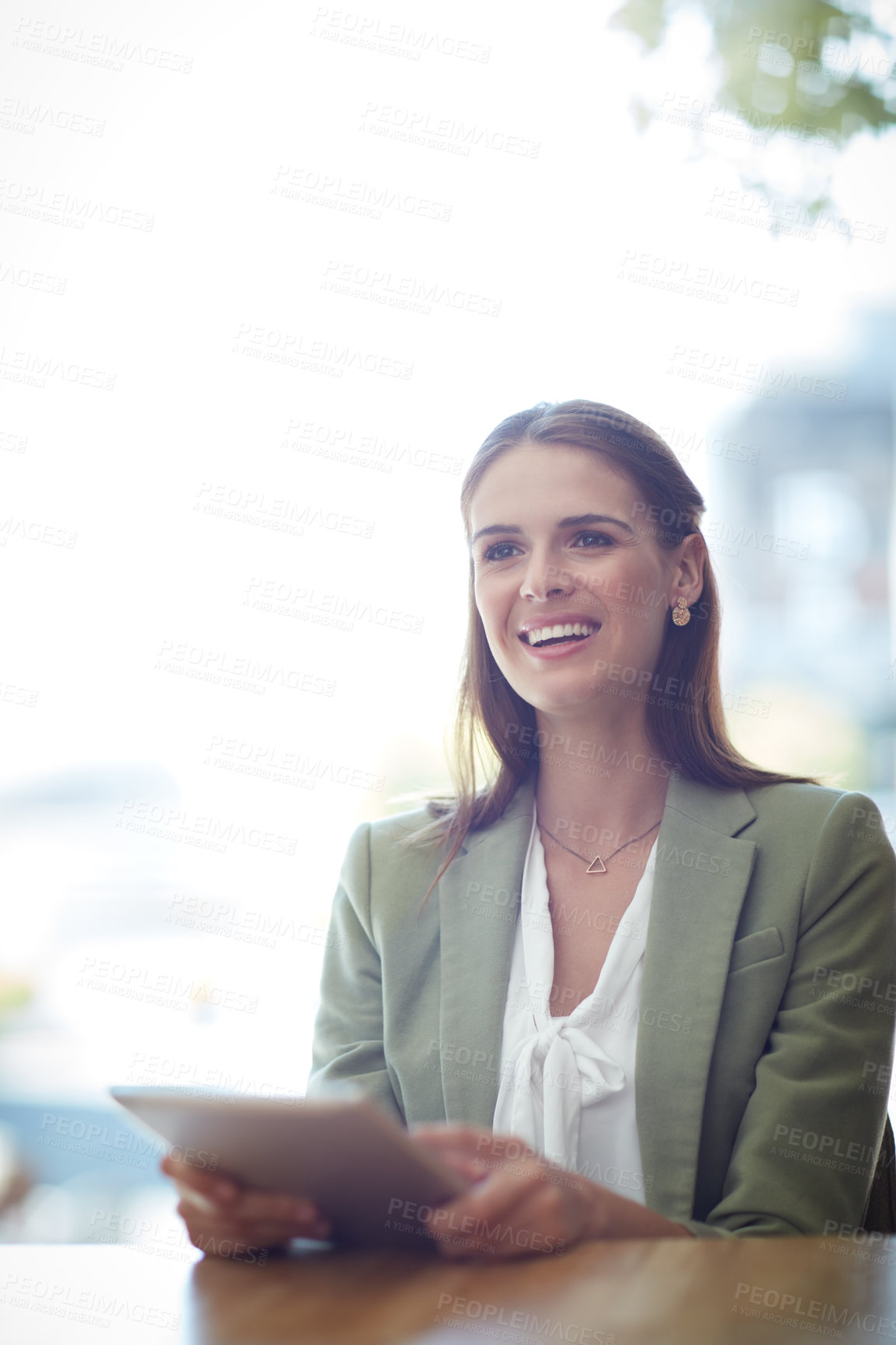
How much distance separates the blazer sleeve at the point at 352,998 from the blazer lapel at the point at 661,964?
0.39ft

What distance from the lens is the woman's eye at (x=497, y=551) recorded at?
1.66m

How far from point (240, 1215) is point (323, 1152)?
0.22 metres

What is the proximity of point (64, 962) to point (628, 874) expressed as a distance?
6.81 ft

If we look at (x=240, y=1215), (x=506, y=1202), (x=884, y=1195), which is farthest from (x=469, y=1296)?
(x=884, y=1195)

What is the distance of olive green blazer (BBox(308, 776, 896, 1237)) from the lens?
4.15ft

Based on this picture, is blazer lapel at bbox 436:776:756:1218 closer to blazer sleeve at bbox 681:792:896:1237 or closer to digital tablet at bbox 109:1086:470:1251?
blazer sleeve at bbox 681:792:896:1237

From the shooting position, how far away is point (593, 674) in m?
1.60

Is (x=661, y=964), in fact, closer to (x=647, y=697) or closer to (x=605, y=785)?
(x=605, y=785)

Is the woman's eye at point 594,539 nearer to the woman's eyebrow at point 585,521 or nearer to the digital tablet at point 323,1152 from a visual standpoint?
the woman's eyebrow at point 585,521

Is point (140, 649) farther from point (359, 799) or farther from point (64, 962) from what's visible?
point (64, 962)

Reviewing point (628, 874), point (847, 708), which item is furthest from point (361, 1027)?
point (847, 708)

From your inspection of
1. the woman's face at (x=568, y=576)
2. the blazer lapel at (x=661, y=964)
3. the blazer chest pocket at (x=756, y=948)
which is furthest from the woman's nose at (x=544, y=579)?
the blazer chest pocket at (x=756, y=948)

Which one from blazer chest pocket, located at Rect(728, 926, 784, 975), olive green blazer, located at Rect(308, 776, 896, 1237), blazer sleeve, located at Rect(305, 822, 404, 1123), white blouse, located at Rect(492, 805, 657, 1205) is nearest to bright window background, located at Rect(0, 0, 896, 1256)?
blazer sleeve, located at Rect(305, 822, 404, 1123)

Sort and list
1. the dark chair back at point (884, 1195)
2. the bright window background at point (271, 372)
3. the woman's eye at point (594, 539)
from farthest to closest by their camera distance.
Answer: the bright window background at point (271, 372) → the woman's eye at point (594, 539) → the dark chair back at point (884, 1195)
